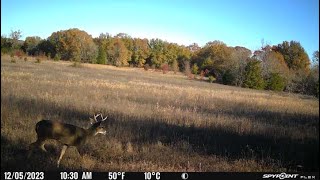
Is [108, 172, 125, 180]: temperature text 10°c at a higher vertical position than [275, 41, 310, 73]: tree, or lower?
lower

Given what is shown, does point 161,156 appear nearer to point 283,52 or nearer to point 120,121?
point 120,121

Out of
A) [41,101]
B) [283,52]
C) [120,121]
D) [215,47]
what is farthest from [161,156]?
[215,47]

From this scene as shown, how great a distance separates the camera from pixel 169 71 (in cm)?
6869

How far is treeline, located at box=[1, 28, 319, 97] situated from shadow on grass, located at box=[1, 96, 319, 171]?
63.9 inches

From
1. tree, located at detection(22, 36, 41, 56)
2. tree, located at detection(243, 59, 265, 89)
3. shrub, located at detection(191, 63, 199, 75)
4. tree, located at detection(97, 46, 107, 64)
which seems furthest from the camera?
shrub, located at detection(191, 63, 199, 75)

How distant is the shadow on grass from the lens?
6.43 metres

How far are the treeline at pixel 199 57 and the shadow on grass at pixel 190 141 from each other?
1.62m

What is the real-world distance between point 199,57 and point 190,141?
48.9 metres

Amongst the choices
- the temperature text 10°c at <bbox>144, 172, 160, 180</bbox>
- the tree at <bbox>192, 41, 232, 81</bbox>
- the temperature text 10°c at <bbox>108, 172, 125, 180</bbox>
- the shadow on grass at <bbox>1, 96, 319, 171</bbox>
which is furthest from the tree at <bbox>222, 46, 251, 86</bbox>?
the temperature text 10°c at <bbox>108, 172, 125, 180</bbox>

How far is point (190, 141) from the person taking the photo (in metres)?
8.60

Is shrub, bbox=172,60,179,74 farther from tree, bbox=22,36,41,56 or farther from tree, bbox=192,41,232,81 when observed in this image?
tree, bbox=22,36,41,56

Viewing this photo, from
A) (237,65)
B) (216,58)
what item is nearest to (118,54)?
(216,58)

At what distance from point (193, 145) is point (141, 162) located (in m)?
2.04

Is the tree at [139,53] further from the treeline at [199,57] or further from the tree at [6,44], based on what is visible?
the tree at [6,44]
